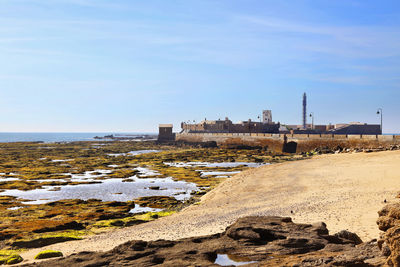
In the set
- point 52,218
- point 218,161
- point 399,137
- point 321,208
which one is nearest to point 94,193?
point 52,218

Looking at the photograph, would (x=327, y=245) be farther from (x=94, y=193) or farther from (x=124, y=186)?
(x=124, y=186)

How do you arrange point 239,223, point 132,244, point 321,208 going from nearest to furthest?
point 132,244
point 239,223
point 321,208

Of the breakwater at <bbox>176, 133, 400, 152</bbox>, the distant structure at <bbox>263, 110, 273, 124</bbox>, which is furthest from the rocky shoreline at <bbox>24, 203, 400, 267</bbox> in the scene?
the distant structure at <bbox>263, 110, 273, 124</bbox>

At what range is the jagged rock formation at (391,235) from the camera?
6819 mm

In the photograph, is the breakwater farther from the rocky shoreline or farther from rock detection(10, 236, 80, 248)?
rock detection(10, 236, 80, 248)

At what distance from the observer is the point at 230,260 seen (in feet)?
32.0

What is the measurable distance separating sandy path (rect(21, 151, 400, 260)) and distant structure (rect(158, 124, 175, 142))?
264 feet

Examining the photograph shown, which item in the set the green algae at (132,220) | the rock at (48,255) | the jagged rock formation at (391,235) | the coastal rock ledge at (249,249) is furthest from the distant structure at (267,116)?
the jagged rock formation at (391,235)

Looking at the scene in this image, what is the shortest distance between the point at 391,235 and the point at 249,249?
13.6 feet

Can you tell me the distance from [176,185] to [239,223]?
1913 centimetres

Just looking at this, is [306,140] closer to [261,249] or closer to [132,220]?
[132,220]

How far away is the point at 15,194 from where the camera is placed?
89.2ft

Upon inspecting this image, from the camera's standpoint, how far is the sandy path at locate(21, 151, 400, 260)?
13.7 m

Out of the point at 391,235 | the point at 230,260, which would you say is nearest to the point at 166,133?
the point at 230,260
